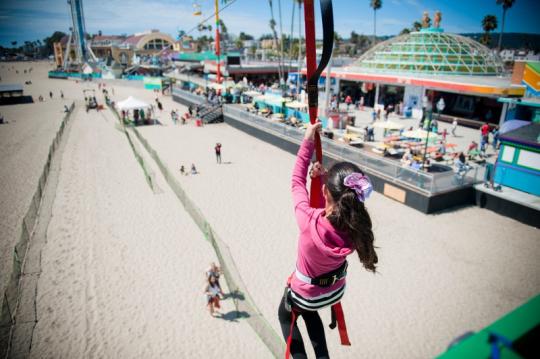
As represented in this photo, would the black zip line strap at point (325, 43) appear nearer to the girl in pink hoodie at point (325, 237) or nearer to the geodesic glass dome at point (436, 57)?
the girl in pink hoodie at point (325, 237)

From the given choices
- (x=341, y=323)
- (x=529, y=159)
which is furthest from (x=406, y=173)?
(x=341, y=323)

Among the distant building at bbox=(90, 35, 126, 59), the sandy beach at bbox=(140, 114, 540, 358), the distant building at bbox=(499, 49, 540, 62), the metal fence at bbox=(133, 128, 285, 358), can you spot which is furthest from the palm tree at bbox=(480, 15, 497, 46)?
the distant building at bbox=(90, 35, 126, 59)

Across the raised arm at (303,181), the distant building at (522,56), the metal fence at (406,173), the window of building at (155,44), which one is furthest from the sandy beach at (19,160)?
the window of building at (155,44)

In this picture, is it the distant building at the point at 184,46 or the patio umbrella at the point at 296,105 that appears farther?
the distant building at the point at 184,46

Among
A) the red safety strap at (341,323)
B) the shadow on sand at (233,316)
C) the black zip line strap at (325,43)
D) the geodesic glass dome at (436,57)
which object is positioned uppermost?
the geodesic glass dome at (436,57)

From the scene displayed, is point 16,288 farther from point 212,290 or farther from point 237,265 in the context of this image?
point 237,265

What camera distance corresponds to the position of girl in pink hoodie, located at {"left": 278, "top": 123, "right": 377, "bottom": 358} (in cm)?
198

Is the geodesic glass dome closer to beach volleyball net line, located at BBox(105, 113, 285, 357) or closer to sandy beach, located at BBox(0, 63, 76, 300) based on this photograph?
beach volleyball net line, located at BBox(105, 113, 285, 357)

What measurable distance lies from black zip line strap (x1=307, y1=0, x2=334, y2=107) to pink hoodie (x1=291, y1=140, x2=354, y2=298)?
34cm

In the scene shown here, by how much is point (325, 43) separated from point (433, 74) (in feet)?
121

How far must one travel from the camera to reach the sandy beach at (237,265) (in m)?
7.55

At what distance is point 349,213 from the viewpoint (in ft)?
6.49

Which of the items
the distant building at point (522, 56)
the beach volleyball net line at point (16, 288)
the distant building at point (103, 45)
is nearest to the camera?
the beach volleyball net line at point (16, 288)

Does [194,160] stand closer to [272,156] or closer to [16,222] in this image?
[272,156]
